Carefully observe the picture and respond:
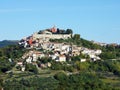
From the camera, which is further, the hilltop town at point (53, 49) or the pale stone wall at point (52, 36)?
the pale stone wall at point (52, 36)

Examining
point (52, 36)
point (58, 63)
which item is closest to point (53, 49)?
point (52, 36)

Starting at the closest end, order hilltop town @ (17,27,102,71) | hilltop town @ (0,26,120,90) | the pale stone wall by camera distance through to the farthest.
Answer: hilltop town @ (0,26,120,90)
hilltop town @ (17,27,102,71)
the pale stone wall

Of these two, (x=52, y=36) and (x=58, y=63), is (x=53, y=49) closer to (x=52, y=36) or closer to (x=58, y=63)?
(x=52, y=36)

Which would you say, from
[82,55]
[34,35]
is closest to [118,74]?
[82,55]

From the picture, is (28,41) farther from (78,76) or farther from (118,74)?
(78,76)

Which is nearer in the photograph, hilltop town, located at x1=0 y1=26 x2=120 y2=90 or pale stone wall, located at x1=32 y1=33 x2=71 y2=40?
hilltop town, located at x1=0 y1=26 x2=120 y2=90

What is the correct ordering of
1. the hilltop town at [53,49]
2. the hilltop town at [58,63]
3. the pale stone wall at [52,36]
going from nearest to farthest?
the hilltop town at [58,63] < the hilltop town at [53,49] < the pale stone wall at [52,36]

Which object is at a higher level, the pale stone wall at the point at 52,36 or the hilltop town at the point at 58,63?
the pale stone wall at the point at 52,36

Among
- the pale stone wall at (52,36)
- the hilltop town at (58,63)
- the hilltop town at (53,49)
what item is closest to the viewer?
the hilltop town at (58,63)

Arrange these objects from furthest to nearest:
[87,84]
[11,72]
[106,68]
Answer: [106,68], [11,72], [87,84]

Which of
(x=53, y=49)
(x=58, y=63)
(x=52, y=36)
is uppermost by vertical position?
(x=52, y=36)

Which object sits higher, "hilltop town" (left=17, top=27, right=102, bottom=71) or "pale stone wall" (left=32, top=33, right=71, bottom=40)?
"pale stone wall" (left=32, top=33, right=71, bottom=40)
